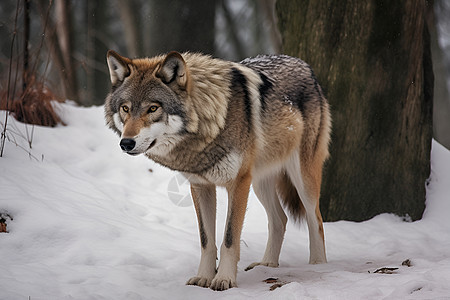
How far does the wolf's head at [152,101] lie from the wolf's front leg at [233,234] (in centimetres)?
56

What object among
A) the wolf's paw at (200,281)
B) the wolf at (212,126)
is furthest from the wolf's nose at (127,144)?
the wolf's paw at (200,281)

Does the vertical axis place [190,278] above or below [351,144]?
below

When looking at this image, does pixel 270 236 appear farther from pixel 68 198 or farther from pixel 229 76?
pixel 68 198

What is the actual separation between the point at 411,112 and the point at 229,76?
2.59 m

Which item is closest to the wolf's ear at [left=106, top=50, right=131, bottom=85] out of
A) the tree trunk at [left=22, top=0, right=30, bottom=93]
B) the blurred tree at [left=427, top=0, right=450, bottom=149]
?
the tree trunk at [left=22, top=0, right=30, bottom=93]

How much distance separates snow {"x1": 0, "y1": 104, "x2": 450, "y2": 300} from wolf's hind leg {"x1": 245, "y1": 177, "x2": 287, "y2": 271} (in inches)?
7.9

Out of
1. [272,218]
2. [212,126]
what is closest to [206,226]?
[212,126]

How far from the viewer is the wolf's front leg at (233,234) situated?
3279 mm

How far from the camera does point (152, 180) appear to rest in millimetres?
5656

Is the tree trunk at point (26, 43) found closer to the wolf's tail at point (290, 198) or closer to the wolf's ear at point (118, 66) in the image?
the wolf's ear at point (118, 66)

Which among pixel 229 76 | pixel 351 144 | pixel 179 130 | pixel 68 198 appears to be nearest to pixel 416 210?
pixel 351 144

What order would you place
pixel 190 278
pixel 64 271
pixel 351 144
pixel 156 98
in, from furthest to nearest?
pixel 351 144, pixel 190 278, pixel 156 98, pixel 64 271

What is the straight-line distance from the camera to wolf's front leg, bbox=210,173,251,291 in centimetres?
328

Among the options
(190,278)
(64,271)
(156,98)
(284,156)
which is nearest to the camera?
(64,271)
